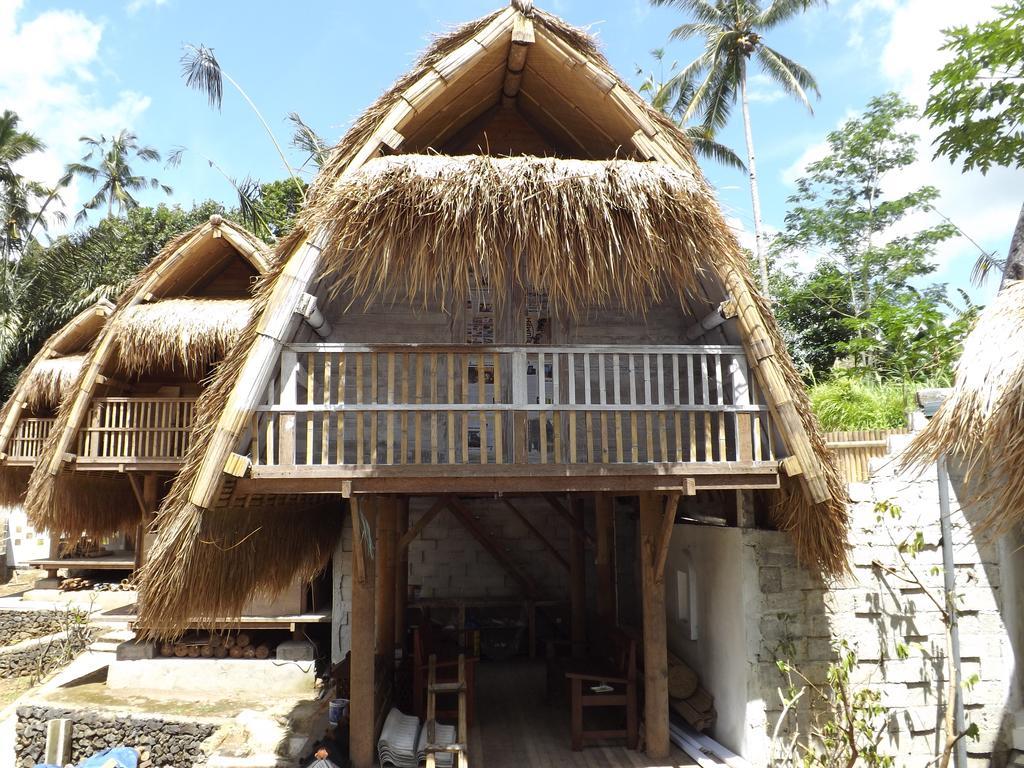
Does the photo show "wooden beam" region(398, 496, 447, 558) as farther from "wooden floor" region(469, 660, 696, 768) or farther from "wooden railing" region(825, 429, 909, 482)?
"wooden railing" region(825, 429, 909, 482)

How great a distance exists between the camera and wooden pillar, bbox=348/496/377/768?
5.53 metres

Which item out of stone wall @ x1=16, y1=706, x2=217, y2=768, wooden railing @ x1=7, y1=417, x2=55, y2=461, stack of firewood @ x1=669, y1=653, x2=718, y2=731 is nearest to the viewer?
stack of firewood @ x1=669, y1=653, x2=718, y2=731

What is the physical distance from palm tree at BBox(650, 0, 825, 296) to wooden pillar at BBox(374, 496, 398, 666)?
48.7ft

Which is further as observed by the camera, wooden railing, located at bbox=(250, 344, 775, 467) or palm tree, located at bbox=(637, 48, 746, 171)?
palm tree, located at bbox=(637, 48, 746, 171)

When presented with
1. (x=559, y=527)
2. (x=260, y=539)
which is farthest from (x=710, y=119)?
(x=260, y=539)

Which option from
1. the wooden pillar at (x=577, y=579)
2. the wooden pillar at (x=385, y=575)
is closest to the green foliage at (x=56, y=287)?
the wooden pillar at (x=385, y=575)

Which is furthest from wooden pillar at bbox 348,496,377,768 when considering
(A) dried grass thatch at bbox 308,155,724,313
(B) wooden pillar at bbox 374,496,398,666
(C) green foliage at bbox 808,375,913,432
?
(C) green foliage at bbox 808,375,913,432

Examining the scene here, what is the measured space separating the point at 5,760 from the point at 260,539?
6.83m

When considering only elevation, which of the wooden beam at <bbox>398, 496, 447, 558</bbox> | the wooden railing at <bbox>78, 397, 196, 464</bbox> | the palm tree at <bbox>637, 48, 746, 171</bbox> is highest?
the palm tree at <bbox>637, 48, 746, 171</bbox>

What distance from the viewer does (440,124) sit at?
6.27m

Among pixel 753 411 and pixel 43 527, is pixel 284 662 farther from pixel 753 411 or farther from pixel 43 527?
pixel 753 411

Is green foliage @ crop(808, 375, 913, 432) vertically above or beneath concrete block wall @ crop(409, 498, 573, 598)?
above

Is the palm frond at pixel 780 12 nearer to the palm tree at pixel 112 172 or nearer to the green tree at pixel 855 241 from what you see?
the green tree at pixel 855 241

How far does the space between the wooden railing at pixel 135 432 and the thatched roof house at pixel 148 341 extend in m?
0.04
